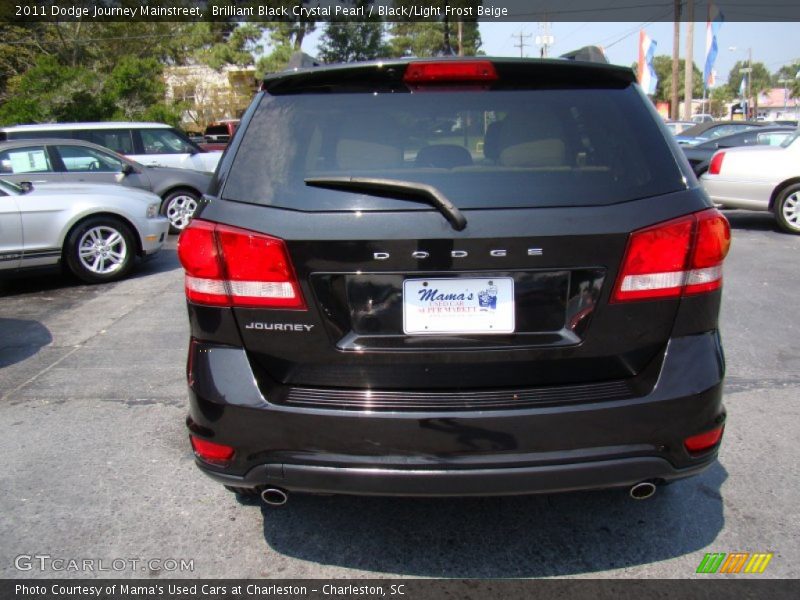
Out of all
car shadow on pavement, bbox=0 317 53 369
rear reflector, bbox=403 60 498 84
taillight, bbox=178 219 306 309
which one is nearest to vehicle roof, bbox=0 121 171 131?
car shadow on pavement, bbox=0 317 53 369

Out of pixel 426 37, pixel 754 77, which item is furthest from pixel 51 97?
pixel 754 77

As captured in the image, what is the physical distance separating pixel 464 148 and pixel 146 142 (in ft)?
36.5

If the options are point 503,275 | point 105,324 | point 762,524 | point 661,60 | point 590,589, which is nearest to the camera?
point 503,275

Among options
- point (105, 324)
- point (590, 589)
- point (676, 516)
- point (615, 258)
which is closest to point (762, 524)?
point (676, 516)

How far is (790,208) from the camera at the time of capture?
974 centimetres

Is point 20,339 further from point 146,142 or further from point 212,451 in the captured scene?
point 146,142

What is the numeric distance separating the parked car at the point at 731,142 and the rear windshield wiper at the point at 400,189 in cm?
1263

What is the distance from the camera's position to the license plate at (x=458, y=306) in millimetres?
2246

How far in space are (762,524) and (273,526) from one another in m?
1.97

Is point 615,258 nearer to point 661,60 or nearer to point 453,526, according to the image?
point 453,526

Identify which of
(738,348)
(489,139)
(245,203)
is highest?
(489,139)

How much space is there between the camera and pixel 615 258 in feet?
7.38

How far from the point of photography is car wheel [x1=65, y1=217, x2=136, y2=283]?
7484 millimetres

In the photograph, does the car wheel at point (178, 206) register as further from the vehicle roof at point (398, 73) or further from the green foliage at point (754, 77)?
the green foliage at point (754, 77)
